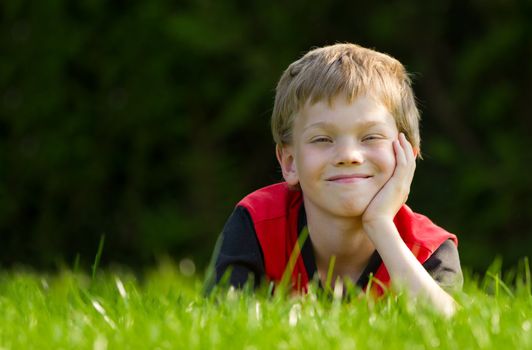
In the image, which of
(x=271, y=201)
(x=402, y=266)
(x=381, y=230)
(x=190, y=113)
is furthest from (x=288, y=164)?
(x=190, y=113)

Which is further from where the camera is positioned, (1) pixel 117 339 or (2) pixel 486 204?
(2) pixel 486 204

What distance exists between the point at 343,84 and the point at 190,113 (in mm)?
3712

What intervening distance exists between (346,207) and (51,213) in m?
4.25

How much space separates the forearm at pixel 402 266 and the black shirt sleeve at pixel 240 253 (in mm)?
436

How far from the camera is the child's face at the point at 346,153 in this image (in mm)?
3209

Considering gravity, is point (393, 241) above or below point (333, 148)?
below

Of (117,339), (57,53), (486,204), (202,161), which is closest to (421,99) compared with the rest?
(486,204)

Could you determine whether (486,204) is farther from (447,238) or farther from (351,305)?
(351,305)

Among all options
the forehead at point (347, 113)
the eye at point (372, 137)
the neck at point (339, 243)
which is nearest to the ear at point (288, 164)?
the neck at point (339, 243)

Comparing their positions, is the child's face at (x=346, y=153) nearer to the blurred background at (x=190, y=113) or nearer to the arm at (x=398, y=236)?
the arm at (x=398, y=236)

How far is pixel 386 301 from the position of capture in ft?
9.61

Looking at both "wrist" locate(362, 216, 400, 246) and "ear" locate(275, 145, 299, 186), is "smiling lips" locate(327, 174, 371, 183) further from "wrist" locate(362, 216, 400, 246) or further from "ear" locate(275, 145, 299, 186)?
"ear" locate(275, 145, 299, 186)

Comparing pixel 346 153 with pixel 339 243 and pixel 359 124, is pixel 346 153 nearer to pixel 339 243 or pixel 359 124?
pixel 359 124

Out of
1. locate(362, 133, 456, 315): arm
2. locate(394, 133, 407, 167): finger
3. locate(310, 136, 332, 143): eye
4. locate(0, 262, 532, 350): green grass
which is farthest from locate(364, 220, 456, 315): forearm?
locate(310, 136, 332, 143): eye
